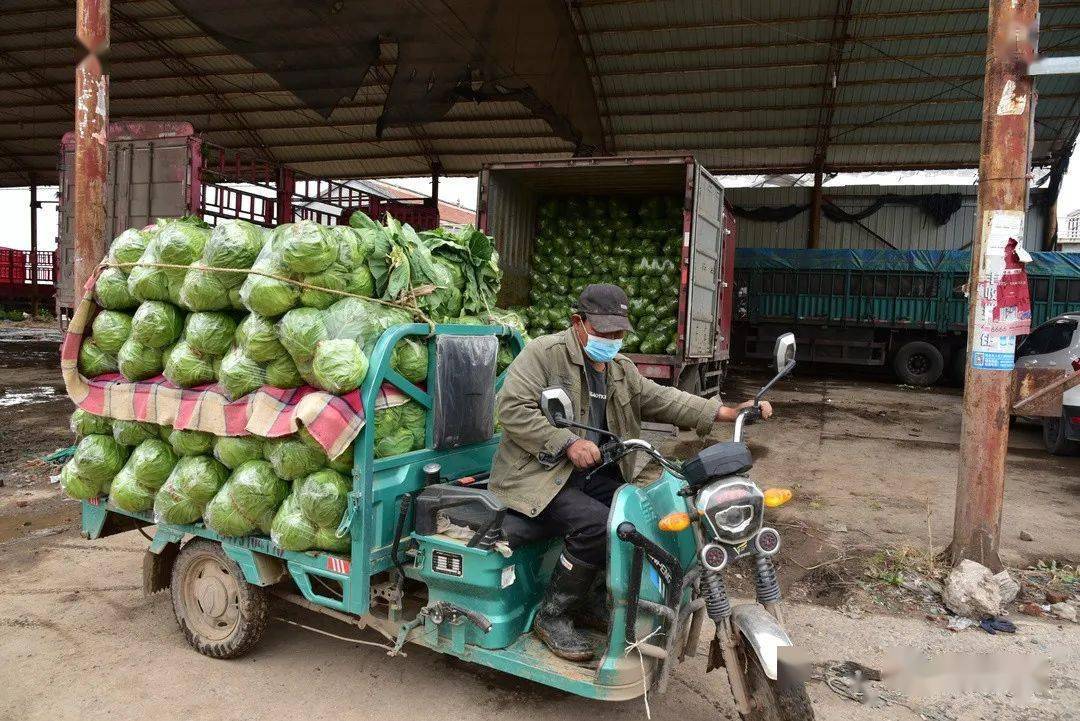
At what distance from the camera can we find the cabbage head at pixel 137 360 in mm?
3367

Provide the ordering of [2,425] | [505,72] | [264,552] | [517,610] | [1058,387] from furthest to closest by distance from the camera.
A: [505,72] < [2,425] < [1058,387] < [264,552] < [517,610]

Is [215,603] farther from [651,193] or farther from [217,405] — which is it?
[651,193]

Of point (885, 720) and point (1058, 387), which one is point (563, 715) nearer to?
point (885, 720)

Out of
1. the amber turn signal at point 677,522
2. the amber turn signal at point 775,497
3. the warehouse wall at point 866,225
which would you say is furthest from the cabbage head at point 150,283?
the warehouse wall at point 866,225

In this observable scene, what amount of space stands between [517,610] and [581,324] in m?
1.17

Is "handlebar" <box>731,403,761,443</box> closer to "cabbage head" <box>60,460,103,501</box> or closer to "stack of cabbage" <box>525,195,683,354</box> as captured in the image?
"cabbage head" <box>60,460,103,501</box>

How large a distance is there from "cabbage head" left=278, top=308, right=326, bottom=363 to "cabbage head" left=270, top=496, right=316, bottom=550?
0.58 meters

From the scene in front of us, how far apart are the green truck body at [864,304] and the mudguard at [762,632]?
14022 mm

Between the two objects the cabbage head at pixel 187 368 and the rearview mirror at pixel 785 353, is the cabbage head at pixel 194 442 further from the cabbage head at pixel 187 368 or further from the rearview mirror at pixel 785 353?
the rearview mirror at pixel 785 353

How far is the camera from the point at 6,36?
16.2 m

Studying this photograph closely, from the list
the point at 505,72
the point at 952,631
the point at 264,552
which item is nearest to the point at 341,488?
the point at 264,552

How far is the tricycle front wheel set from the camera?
2.29m

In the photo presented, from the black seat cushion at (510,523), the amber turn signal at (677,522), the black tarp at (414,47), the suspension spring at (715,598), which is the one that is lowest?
the suspension spring at (715,598)

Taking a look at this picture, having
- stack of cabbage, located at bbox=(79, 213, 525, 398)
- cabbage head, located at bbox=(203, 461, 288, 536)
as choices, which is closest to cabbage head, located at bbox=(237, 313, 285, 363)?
stack of cabbage, located at bbox=(79, 213, 525, 398)
